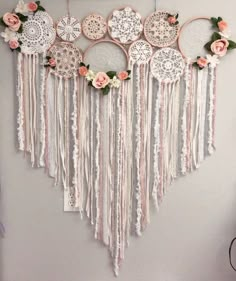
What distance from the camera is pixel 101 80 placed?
5.02 ft

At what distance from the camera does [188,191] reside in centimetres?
162

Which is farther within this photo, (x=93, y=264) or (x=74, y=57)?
(x=93, y=264)

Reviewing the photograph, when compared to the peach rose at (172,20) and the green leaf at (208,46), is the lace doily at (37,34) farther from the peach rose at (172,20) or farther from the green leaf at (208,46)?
the green leaf at (208,46)

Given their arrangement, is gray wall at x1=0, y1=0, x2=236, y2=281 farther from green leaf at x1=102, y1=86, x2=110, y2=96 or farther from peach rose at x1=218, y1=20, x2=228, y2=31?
green leaf at x1=102, y1=86, x2=110, y2=96

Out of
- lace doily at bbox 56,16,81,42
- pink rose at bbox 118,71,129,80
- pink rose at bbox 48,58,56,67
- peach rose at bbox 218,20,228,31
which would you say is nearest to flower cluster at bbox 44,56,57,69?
pink rose at bbox 48,58,56,67

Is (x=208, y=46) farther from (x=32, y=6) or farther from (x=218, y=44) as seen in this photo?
(x=32, y=6)

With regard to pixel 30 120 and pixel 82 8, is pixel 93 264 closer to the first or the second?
pixel 30 120

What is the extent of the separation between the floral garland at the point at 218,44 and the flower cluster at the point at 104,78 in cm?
37

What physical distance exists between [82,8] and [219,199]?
117 cm

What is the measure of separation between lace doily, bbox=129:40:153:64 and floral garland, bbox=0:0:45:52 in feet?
1.58

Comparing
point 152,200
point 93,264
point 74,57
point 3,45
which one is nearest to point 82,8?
point 74,57

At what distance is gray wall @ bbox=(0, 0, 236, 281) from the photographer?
5.24ft

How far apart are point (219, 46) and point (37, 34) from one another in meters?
0.88

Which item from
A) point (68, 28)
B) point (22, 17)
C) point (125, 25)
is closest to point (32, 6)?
point (22, 17)
